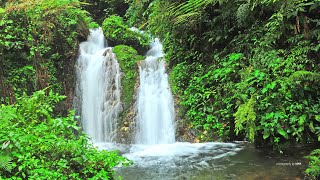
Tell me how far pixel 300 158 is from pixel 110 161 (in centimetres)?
336

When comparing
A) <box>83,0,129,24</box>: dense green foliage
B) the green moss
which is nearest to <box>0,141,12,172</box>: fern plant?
the green moss

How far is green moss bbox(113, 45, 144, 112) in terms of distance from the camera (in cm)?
851

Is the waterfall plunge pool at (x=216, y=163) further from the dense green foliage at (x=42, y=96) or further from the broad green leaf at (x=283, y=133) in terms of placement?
the dense green foliage at (x=42, y=96)

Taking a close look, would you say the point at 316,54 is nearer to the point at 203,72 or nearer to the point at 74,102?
the point at 203,72

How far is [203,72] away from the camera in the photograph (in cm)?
759

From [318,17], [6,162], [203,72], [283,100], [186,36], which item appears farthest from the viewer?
[186,36]

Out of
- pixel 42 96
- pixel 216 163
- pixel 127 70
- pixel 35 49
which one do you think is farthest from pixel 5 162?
pixel 127 70

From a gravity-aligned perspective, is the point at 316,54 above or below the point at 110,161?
above

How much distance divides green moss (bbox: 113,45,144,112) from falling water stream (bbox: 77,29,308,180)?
Answer: 201 mm

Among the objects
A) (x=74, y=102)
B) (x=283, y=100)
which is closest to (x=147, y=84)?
(x=74, y=102)

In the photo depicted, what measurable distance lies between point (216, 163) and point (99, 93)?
5.28 meters

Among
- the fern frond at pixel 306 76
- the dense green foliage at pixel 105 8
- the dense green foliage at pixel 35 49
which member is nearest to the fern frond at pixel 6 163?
the dense green foliage at pixel 35 49

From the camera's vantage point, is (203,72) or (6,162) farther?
(203,72)

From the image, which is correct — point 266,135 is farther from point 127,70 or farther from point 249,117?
point 127,70
